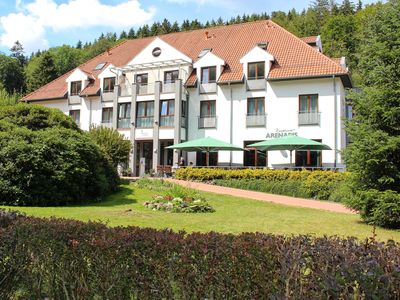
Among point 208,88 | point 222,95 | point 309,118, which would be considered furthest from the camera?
point 208,88

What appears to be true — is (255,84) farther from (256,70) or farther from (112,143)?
(112,143)

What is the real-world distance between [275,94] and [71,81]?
19628 millimetres

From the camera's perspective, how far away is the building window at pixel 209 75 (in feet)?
109

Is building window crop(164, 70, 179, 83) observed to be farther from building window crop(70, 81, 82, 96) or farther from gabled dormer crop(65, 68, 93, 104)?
building window crop(70, 81, 82, 96)

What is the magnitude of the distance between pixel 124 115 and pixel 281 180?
17.8m

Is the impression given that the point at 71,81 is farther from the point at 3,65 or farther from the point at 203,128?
the point at 3,65

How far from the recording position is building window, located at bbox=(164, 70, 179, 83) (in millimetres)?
34469

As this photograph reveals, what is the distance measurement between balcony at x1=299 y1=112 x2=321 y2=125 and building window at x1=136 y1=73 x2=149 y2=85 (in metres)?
13.5

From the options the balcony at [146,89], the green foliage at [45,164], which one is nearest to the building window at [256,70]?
the balcony at [146,89]

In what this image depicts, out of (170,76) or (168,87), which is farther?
(170,76)

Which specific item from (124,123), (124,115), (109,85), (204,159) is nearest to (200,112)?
(204,159)

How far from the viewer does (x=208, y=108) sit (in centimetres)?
3334

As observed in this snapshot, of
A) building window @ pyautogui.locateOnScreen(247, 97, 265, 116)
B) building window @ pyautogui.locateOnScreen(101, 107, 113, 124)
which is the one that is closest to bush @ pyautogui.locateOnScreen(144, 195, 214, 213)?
building window @ pyautogui.locateOnScreen(247, 97, 265, 116)

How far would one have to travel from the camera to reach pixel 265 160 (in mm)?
30641
